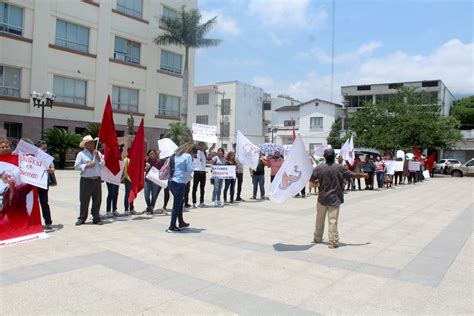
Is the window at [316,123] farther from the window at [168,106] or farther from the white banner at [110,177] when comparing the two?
the white banner at [110,177]

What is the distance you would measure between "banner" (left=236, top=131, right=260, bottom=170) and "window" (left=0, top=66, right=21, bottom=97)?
20709 mm

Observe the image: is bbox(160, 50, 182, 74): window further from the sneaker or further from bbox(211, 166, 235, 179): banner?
the sneaker

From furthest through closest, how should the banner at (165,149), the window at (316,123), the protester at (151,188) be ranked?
the window at (316,123) → the banner at (165,149) → the protester at (151,188)

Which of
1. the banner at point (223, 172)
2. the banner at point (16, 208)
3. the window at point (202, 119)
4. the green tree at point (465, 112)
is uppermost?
the green tree at point (465, 112)

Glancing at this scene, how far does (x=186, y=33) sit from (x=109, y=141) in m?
28.2

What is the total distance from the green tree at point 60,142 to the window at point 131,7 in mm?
12538

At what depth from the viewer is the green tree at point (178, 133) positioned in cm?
3393

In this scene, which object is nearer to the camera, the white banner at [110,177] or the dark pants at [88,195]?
the dark pants at [88,195]

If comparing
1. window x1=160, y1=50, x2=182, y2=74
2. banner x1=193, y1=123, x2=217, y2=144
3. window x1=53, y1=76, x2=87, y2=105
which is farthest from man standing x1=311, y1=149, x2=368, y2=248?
window x1=160, y1=50, x2=182, y2=74

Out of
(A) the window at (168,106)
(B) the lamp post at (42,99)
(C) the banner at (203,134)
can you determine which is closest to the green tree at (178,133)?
(A) the window at (168,106)

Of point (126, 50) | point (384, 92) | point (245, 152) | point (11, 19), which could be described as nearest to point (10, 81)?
point (11, 19)

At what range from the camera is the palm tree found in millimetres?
34656

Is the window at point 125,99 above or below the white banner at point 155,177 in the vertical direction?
above

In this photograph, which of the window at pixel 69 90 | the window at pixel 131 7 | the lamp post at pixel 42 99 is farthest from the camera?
the window at pixel 131 7
